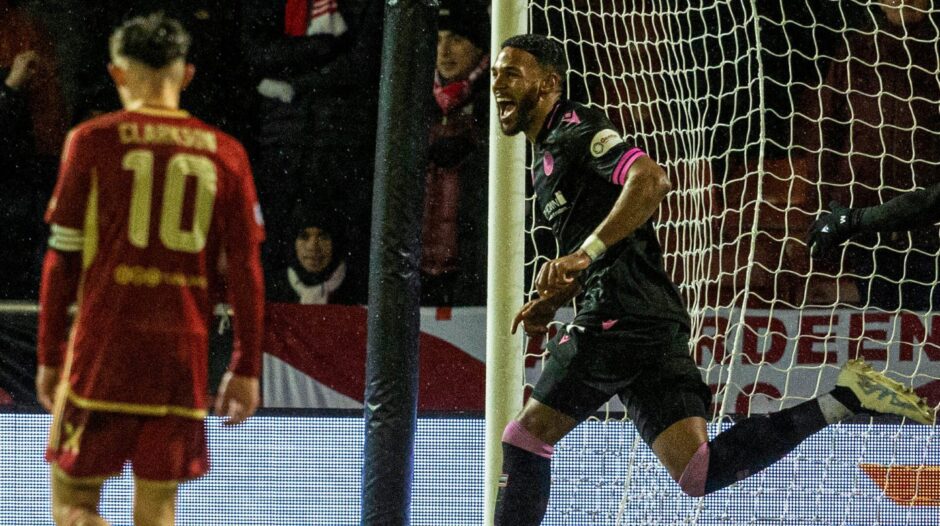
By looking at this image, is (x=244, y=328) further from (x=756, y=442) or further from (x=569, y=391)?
(x=756, y=442)

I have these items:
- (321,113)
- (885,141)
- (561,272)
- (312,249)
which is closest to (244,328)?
(561,272)

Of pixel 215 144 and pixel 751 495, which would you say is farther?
pixel 751 495

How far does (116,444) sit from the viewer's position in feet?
7.36

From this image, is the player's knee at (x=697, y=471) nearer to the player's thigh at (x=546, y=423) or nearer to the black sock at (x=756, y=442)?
the black sock at (x=756, y=442)

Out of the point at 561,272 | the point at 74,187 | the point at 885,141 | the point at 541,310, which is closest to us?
the point at 74,187

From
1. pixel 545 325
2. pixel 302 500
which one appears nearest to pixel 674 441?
pixel 545 325

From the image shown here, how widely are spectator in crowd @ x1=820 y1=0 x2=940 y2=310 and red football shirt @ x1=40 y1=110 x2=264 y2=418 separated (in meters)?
3.34

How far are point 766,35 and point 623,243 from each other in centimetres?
276

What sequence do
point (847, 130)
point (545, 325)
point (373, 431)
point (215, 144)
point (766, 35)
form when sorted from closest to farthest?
point (215, 144) → point (545, 325) → point (373, 431) → point (847, 130) → point (766, 35)

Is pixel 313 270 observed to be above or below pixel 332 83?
below

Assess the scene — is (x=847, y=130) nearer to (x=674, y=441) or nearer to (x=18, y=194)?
(x=674, y=441)

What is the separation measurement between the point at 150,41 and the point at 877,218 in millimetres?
2279

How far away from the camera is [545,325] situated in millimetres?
2996

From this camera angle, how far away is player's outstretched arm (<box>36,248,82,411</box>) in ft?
7.14
